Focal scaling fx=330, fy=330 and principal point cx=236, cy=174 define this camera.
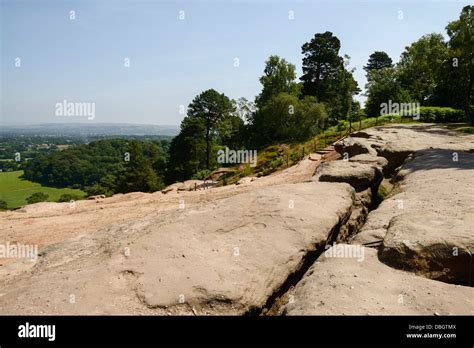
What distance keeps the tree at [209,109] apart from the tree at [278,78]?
7.62 metres

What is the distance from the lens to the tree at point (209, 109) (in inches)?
2055

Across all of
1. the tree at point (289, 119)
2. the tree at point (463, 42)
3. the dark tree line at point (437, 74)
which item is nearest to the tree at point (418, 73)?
the dark tree line at point (437, 74)

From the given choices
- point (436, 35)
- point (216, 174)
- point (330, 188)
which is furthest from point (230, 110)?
point (330, 188)

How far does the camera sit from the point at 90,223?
1378cm

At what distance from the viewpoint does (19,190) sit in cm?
8162

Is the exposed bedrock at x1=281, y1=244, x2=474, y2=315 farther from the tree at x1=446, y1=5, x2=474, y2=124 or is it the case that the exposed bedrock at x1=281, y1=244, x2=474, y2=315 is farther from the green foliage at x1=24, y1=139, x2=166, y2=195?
the green foliage at x1=24, y1=139, x2=166, y2=195

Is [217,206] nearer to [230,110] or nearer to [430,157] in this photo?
[430,157]

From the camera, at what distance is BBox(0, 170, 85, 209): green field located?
7106 centimetres

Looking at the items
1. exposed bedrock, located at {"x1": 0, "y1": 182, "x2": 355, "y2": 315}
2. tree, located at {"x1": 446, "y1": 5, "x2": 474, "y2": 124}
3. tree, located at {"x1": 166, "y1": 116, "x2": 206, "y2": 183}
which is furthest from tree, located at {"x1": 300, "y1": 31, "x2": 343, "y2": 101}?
exposed bedrock, located at {"x1": 0, "y1": 182, "x2": 355, "y2": 315}

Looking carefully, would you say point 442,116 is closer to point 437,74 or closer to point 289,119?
point 437,74

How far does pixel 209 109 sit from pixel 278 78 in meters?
11.9

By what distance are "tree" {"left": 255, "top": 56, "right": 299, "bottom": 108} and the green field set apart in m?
47.5

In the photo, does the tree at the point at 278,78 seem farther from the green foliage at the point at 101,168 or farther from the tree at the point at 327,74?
the green foliage at the point at 101,168
